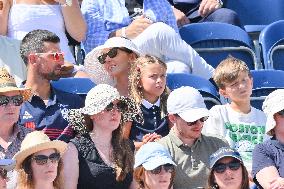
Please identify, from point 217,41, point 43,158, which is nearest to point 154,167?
point 43,158

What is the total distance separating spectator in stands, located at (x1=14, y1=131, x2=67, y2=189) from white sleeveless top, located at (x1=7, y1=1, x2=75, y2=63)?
1982mm

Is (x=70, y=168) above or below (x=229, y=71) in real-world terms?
below

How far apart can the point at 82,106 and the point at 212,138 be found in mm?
898

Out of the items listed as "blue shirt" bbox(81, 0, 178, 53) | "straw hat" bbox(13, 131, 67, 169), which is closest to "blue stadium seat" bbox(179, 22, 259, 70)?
"blue shirt" bbox(81, 0, 178, 53)

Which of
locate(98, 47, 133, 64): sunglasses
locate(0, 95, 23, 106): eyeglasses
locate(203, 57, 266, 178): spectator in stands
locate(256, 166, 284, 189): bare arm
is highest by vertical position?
locate(98, 47, 133, 64): sunglasses

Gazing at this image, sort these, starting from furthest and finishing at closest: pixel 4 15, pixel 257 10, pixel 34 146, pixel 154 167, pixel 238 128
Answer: pixel 257 10
pixel 4 15
pixel 238 128
pixel 154 167
pixel 34 146

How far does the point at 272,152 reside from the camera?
5711mm

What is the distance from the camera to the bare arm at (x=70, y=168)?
211 inches

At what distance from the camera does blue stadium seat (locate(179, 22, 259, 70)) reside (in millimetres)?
7766

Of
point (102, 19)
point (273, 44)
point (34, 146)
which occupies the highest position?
point (102, 19)

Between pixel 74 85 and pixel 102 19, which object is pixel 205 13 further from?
pixel 74 85

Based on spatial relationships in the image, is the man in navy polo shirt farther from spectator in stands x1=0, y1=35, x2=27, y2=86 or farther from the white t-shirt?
the white t-shirt

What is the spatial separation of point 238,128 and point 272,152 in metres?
0.60

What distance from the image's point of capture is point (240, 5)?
9.37 m
